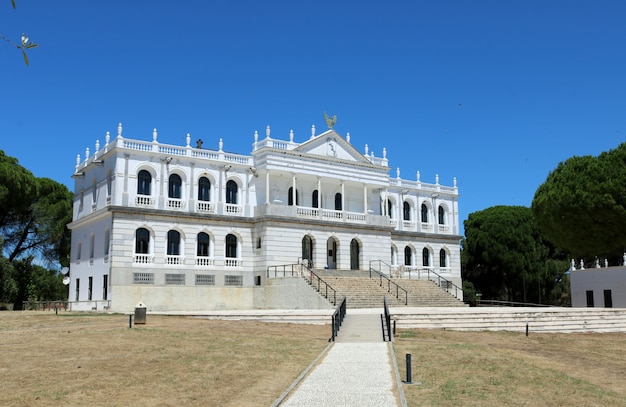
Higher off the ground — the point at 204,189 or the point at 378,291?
the point at 204,189

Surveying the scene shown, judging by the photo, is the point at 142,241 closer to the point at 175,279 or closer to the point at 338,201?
the point at 175,279

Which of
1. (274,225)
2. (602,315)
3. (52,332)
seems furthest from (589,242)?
(52,332)

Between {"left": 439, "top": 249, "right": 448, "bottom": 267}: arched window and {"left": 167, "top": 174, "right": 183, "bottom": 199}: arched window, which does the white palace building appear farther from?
{"left": 439, "top": 249, "right": 448, "bottom": 267}: arched window

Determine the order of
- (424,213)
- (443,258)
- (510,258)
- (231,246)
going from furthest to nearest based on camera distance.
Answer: (510,258) < (424,213) < (443,258) < (231,246)

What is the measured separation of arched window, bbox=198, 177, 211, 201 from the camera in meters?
43.6

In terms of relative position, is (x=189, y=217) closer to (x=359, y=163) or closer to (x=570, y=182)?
(x=359, y=163)

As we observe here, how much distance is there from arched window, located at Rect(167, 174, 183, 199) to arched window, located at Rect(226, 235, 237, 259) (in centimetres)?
445

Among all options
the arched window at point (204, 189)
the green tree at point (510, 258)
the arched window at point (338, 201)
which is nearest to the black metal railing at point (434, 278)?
the arched window at point (338, 201)

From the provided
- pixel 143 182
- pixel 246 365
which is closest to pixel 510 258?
pixel 143 182

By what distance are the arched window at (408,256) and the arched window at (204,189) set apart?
18.4 metres

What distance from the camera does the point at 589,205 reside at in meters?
44.0

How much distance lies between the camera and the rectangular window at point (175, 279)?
40.6 metres

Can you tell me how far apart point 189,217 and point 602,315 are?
24.6 metres

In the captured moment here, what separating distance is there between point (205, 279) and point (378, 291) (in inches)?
433
